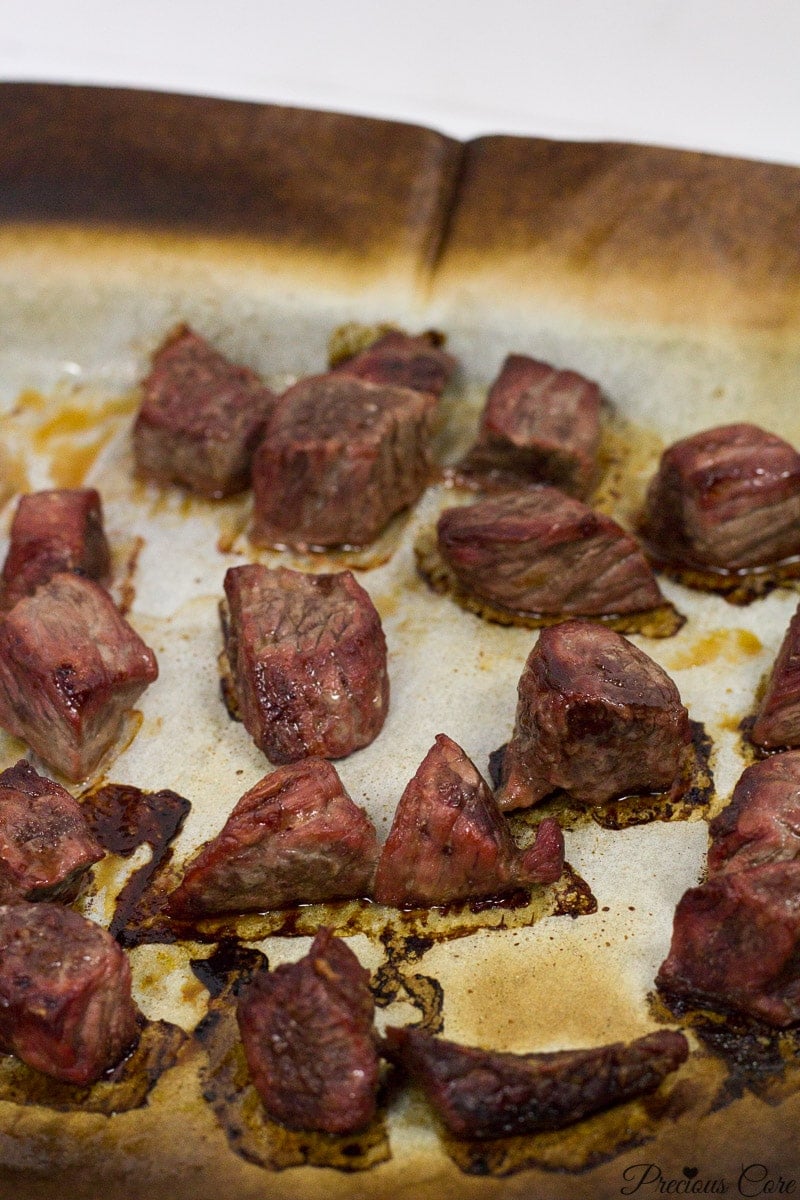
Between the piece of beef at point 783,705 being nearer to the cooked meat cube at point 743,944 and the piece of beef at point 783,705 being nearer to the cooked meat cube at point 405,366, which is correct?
the cooked meat cube at point 743,944

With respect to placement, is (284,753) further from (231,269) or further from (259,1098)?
(231,269)

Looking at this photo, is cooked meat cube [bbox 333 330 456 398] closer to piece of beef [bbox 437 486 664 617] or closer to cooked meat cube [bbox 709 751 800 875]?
piece of beef [bbox 437 486 664 617]

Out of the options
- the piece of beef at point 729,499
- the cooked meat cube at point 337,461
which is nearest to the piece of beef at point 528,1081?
the piece of beef at point 729,499

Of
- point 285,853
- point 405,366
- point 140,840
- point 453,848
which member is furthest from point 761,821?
point 405,366

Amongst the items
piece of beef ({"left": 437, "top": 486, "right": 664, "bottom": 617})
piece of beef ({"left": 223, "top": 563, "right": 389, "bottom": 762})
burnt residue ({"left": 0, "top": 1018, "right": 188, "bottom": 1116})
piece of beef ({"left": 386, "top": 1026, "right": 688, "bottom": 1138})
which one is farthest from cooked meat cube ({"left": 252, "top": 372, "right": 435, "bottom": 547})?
piece of beef ({"left": 386, "top": 1026, "right": 688, "bottom": 1138})

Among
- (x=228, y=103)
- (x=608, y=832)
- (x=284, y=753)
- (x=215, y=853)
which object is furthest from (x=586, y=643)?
(x=228, y=103)

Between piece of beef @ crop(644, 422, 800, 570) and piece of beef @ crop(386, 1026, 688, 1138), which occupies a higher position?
piece of beef @ crop(644, 422, 800, 570)
